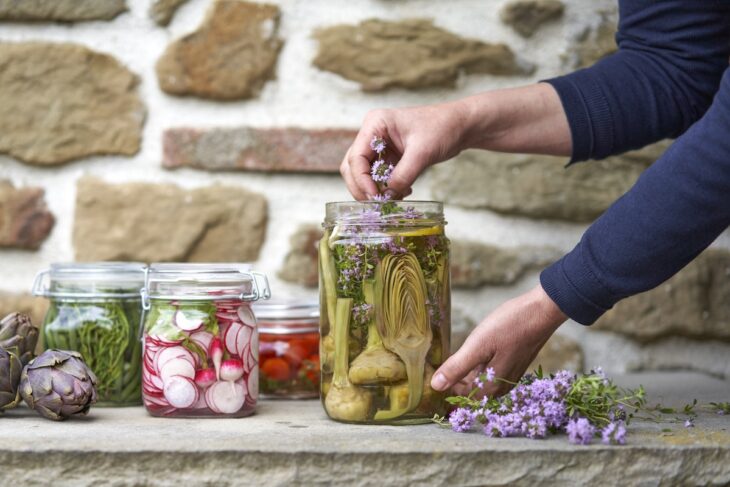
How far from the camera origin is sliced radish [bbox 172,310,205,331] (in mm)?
1015

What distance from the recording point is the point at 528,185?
147cm

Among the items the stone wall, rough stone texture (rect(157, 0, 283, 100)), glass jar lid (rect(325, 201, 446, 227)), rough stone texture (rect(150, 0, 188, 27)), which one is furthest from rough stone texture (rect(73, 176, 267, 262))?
glass jar lid (rect(325, 201, 446, 227))

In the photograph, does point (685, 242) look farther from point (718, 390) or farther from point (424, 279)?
point (718, 390)

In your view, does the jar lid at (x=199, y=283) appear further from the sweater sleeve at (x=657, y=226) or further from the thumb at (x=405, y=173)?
the sweater sleeve at (x=657, y=226)

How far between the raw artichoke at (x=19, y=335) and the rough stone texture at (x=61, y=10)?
548 mm

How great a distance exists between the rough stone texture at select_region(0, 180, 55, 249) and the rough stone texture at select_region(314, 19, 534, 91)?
0.48m

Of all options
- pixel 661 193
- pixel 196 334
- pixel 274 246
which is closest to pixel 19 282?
pixel 274 246

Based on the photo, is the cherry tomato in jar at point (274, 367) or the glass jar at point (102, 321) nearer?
the glass jar at point (102, 321)

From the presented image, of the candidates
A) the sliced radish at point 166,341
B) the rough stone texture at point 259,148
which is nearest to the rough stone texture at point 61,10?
the rough stone texture at point 259,148

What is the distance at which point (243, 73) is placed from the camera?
1445 millimetres

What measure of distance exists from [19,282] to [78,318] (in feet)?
1.31

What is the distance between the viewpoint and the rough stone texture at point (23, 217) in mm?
1438

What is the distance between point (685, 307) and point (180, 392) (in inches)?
33.2

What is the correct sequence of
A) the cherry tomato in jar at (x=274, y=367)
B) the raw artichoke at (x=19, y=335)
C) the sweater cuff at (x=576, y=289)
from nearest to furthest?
the sweater cuff at (x=576, y=289), the raw artichoke at (x=19, y=335), the cherry tomato in jar at (x=274, y=367)
